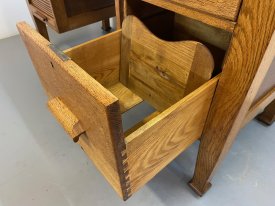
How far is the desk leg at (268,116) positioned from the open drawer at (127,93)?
21.6 inches

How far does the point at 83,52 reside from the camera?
58 centimetres

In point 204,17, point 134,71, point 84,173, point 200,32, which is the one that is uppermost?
point 204,17

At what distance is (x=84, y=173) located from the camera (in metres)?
0.81

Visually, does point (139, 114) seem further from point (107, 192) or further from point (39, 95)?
point (39, 95)

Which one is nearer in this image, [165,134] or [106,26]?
[165,134]

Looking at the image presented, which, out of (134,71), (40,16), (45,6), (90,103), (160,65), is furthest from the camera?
(40,16)

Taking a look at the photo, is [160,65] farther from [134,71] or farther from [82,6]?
[82,6]

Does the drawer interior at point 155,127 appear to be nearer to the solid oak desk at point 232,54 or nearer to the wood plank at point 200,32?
the solid oak desk at point 232,54

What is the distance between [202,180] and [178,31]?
19.2 inches

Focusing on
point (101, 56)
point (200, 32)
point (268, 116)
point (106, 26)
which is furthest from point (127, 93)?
point (106, 26)

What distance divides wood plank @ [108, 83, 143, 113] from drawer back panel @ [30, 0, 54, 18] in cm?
44

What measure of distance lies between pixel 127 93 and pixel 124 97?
2 cm

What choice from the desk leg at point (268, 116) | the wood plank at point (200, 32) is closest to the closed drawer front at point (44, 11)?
the wood plank at point (200, 32)

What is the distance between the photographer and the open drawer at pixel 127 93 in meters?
0.32
